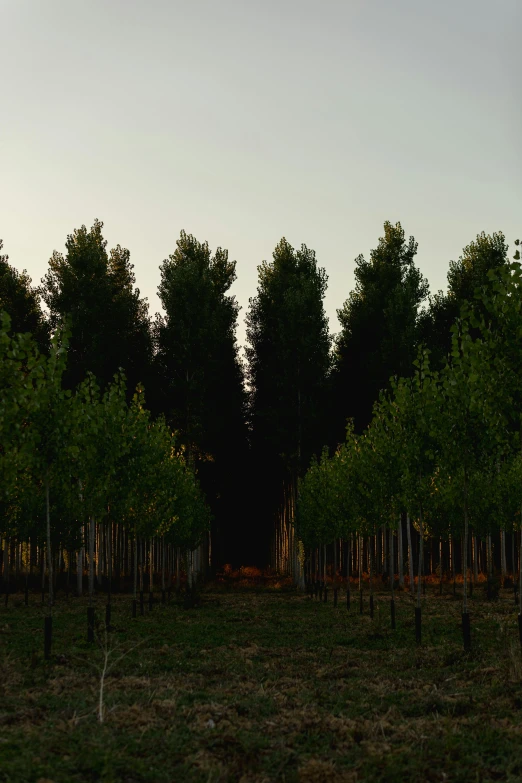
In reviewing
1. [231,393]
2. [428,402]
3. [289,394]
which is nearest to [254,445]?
[231,393]

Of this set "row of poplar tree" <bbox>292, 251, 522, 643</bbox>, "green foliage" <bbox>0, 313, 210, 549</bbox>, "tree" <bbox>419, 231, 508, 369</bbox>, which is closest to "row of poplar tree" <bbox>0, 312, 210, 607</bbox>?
"green foliage" <bbox>0, 313, 210, 549</bbox>

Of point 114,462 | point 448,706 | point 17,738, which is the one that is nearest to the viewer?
point 17,738

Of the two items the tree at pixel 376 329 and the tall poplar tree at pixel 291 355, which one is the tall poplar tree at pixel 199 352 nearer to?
the tall poplar tree at pixel 291 355

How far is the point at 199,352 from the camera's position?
42.6 meters

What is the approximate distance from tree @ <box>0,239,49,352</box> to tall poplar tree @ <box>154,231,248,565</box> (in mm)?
7464

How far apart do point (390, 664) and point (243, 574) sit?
157 ft

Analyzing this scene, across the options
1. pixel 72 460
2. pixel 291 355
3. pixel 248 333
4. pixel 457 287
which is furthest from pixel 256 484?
pixel 72 460

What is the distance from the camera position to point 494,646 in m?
16.2

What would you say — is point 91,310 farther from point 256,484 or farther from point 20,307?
point 256,484

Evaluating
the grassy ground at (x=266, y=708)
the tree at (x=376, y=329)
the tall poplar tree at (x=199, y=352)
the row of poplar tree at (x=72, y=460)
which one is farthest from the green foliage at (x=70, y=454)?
the tree at (x=376, y=329)

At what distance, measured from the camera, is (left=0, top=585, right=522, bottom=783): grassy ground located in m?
7.69

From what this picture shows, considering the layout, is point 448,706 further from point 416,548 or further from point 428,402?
point 416,548

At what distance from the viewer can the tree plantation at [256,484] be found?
8961mm

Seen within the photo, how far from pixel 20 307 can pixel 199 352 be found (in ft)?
37.6
